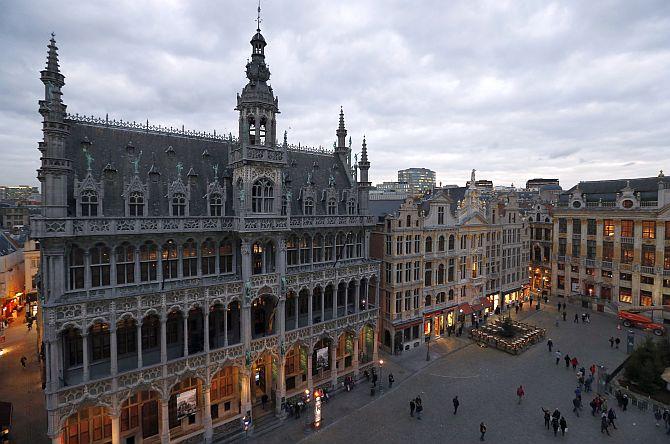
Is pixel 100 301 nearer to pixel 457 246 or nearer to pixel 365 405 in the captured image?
pixel 365 405

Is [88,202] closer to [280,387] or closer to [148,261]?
[148,261]

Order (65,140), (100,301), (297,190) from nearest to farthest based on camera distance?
(100,301)
(65,140)
(297,190)

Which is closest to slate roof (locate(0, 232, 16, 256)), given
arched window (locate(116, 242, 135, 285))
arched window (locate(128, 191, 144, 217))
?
arched window (locate(116, 242, 135, 285))

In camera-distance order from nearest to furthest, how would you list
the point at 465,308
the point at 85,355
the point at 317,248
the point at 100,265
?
the point at 85,355 < the point at 100,265 < the point at 317,248 < the point at 465,308

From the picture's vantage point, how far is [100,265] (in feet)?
84.0

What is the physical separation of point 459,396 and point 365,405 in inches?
382

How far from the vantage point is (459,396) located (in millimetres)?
35062

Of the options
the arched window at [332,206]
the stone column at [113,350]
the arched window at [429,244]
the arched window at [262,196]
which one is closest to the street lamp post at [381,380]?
the arched window at [429,244]

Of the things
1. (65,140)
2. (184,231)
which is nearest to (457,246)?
(184,231)

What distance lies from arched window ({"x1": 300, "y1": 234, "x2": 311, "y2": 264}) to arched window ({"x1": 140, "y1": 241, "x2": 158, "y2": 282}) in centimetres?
1355

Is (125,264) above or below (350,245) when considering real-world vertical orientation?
below

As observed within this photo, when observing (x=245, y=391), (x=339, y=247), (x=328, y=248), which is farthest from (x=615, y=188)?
(x=245, y=391)

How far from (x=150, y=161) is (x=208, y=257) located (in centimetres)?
966

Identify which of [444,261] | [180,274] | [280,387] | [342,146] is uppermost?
[342,146]
